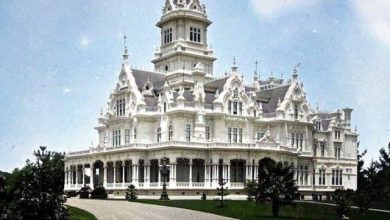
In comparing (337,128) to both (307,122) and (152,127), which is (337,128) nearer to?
(307,122)

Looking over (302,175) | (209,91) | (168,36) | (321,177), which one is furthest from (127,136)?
(321,177)

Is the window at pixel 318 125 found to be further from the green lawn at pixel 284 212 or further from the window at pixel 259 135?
the green lawn at pixel 284 212

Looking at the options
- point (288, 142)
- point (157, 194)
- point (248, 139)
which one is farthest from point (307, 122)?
Result: point (157, 194)

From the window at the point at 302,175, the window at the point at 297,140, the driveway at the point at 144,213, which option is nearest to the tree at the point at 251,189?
the driveway at the point at 144,213

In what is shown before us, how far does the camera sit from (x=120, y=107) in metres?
80.6

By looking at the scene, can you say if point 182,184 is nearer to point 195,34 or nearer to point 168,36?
point 195,34

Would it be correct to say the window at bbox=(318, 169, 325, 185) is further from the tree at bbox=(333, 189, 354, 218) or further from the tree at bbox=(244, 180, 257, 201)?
the tree at bbox=(333, 189, 354, 218)

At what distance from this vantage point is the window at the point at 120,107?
262 ft

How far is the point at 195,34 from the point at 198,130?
20479 mm

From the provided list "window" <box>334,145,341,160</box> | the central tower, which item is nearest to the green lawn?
"window" <box>334,145,341,160</box>

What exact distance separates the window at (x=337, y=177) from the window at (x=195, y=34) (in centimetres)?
2682

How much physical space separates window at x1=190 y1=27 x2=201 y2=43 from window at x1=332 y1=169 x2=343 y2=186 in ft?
88.0

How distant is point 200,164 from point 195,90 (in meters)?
8.80

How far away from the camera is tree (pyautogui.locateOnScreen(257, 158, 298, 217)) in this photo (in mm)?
42062
